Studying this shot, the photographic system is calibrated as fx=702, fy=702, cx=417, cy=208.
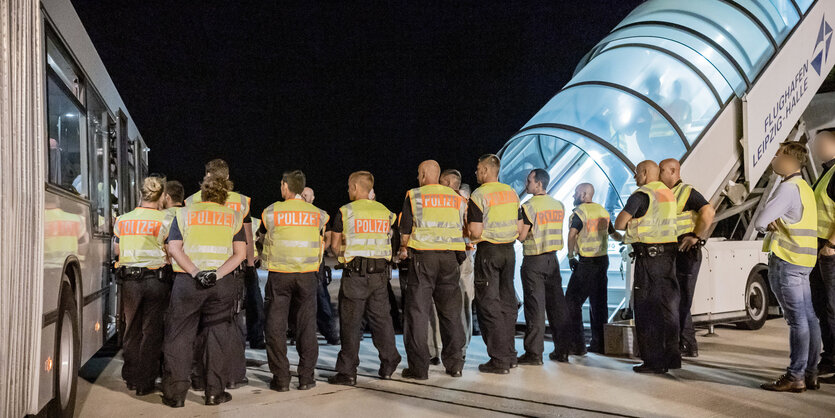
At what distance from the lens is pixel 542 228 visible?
22.6 feet

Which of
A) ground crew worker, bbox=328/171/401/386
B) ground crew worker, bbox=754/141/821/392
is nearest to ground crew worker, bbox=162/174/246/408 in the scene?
ground crew worker, bbox=328/171/401/386

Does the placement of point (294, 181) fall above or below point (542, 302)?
above

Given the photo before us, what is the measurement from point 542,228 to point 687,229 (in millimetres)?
1345

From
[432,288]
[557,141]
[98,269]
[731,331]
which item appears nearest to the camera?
[98,269]

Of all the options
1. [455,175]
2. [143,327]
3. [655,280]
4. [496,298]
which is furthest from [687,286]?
[143,327]

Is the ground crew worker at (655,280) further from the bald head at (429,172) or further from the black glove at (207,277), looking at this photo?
the black glove at (207,277)

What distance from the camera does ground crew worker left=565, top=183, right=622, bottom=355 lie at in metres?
7.28

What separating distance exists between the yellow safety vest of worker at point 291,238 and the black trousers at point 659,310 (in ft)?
9.41

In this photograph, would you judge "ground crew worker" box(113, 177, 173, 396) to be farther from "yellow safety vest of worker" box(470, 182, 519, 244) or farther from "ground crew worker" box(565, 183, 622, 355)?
"ground crew worker" box(565, 183, 622, 355)

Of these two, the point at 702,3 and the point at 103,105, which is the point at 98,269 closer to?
the point at 103,105

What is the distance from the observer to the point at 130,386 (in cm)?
559

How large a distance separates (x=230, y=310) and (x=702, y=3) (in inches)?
302

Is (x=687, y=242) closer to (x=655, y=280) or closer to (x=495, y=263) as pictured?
(x=655, y=280)

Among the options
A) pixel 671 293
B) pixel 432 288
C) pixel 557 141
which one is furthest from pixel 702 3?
pixel 432 288
